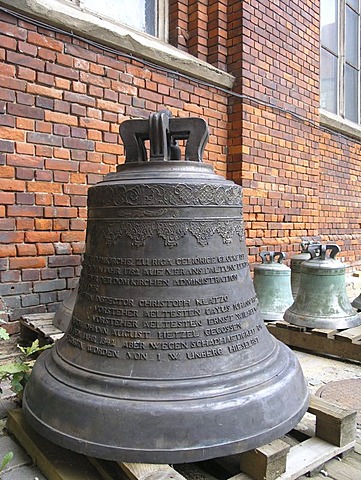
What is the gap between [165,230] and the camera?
5.21 feet

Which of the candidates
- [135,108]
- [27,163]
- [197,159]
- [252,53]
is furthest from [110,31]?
[197,159]

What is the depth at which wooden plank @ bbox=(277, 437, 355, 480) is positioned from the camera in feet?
5.01

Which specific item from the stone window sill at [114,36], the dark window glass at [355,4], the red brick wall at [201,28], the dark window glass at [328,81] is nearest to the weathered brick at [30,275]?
the stone window sill at [114,36]

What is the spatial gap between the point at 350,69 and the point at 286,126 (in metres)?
2.99

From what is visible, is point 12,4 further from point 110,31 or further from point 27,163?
point 27,163

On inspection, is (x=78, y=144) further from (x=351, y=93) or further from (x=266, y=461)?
(x=351, y=93)

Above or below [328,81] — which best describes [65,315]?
below

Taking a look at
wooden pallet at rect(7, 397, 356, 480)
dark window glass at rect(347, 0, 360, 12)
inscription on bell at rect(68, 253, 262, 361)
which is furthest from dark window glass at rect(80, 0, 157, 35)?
dark window glass at rect(347, 0, 360, 12)

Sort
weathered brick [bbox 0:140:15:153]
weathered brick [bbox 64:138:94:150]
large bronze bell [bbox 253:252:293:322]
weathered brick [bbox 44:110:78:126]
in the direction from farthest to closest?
large bronze bell [bbox 253:252:293:322], weathered brick [bbox 64:138:94:150], weathered brick [bbox 44:110:78:126], weathered brick [bbox 0:140:15:153]

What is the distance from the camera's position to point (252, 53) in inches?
172

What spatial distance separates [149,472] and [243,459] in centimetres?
35

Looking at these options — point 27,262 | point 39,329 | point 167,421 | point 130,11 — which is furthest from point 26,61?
point 167,421

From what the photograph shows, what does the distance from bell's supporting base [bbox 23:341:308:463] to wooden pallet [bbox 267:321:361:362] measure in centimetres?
154

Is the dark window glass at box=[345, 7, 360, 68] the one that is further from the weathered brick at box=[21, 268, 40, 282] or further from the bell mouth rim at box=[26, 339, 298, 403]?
the bell mouth rim at box=[26, 339, 298, 403]
